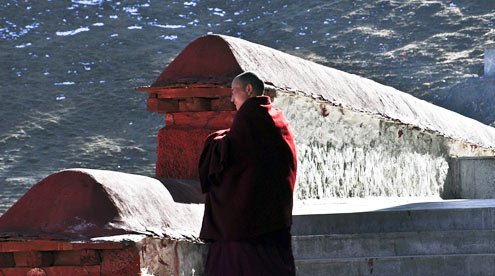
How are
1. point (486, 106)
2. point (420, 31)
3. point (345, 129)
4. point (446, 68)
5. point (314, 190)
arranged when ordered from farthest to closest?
point (420, 31)
point (446, 68)
point (486, 106)
point (345, 129)
point (314, 190)

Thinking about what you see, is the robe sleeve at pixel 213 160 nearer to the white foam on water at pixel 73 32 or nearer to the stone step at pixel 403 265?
the stone step at pixel 403 265

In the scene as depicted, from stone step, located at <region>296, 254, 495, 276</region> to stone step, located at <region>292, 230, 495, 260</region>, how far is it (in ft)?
0.24

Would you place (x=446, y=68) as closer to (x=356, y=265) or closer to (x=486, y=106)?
(x=486, y=106)

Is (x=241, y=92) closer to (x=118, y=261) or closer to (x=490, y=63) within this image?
(x=118, y=261)

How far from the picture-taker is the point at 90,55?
36.3 m

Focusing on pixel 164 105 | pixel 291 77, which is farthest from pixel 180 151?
pixel 291 77

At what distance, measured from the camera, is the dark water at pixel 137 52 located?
2778 centimetres

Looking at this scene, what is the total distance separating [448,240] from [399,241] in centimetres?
24

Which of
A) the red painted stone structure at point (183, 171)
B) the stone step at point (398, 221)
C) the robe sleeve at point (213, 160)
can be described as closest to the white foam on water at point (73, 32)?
the red painted stone structure at point (183, 171)

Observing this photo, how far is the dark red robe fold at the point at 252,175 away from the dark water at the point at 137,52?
1951 cm

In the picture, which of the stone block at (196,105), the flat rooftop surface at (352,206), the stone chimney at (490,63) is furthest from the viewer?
the stone chimney at (490,63)

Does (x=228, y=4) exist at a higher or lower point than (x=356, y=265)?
higher

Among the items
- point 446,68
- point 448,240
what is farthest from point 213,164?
point 446,68

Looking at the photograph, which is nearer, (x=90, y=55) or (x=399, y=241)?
(x=399, y=241)
